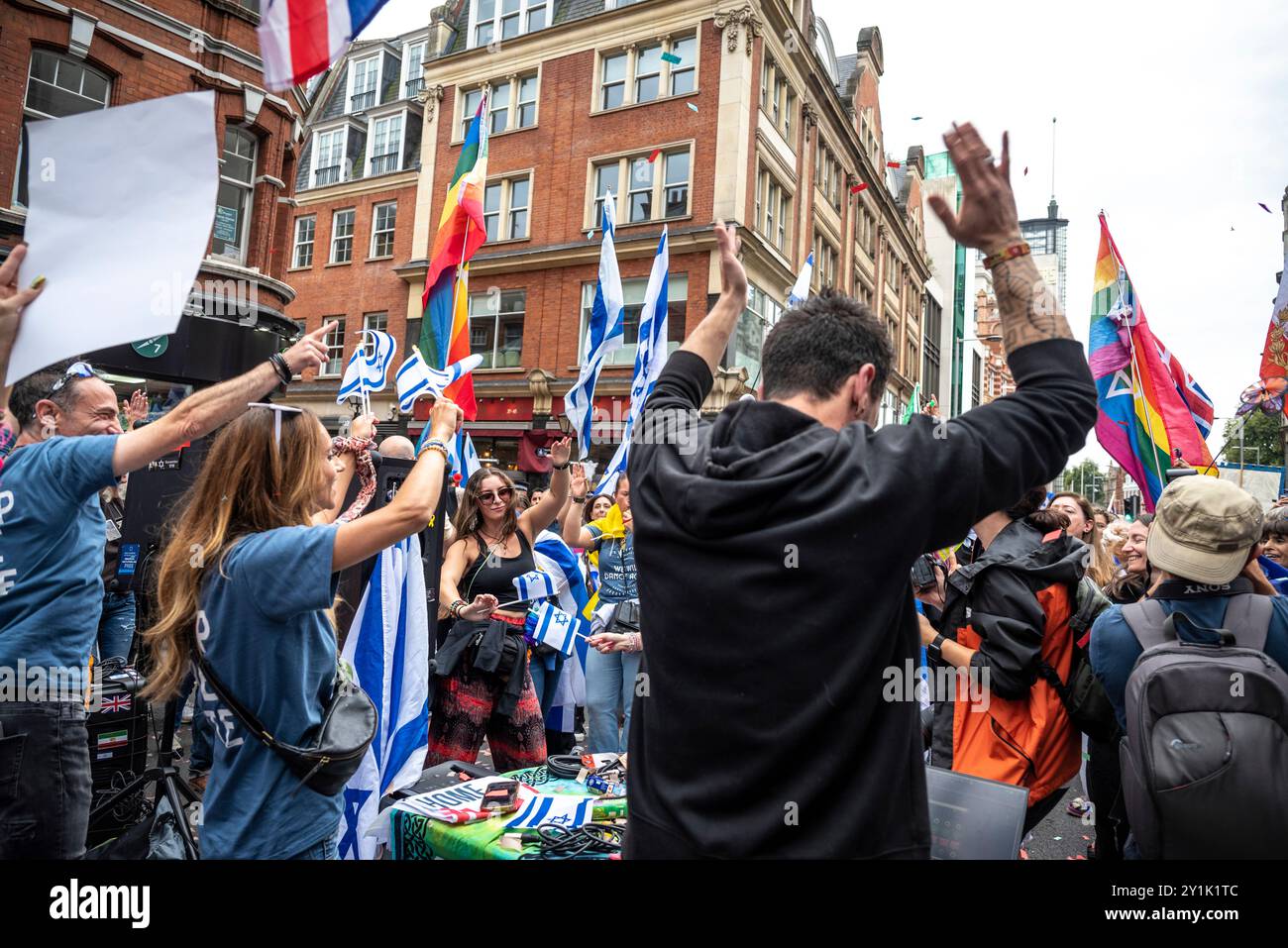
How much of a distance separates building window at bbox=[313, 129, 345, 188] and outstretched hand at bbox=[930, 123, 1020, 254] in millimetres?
29004

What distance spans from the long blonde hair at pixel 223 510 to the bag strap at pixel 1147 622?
8.62 ft

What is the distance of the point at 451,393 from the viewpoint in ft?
20.4

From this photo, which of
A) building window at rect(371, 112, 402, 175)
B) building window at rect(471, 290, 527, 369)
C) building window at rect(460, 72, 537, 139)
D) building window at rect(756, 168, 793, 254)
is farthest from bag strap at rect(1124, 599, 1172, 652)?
building window at rect(371, 112, 402, 175)

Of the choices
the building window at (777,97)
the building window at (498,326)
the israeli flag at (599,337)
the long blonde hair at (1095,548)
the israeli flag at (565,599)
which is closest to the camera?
the long blonde hair at (1095,548)

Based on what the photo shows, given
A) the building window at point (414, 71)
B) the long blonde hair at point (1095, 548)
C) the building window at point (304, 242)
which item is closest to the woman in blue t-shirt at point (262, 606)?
the long blonde hair at point (1095, 548)

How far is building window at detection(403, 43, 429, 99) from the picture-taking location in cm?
2658

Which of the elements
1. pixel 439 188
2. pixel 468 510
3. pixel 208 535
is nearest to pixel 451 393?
pixel 468 510

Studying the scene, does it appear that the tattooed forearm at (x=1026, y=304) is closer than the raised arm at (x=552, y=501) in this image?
Yes

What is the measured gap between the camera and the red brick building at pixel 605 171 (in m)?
19.7

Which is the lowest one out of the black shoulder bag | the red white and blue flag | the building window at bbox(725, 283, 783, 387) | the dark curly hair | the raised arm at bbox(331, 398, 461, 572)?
→ the black shoulder bag

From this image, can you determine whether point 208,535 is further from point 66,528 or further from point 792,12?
point 792,12

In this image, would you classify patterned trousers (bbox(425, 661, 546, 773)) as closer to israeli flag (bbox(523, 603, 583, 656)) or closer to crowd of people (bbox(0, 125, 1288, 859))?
israeli flag (bbox(523, 603, 583, 656))

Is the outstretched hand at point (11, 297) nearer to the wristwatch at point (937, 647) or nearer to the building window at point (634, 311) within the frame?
the wristwatch at point (937, 647)
